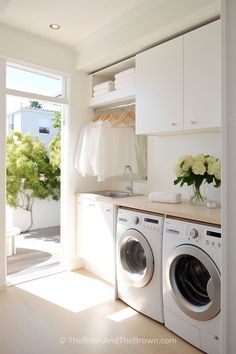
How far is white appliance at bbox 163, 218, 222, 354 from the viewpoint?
176 cm

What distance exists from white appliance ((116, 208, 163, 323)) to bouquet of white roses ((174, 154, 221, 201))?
44cm

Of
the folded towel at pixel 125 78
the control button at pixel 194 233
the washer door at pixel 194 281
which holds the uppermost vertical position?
the folded towel at pixel 125 78

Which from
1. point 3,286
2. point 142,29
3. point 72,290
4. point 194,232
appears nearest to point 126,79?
point 142,29

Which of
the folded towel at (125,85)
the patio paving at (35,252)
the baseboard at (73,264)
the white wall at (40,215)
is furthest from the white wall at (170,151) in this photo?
the white wall at (40,215)

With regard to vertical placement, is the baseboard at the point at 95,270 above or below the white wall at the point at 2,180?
below

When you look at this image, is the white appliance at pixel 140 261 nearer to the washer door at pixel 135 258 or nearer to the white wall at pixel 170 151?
the washer door at pixel 135 258

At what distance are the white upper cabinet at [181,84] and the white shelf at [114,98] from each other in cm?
24

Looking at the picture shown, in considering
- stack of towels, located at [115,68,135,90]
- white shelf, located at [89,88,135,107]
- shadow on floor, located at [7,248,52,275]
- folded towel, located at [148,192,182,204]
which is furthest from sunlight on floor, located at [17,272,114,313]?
stack of towels, located at [115,68,135,90]

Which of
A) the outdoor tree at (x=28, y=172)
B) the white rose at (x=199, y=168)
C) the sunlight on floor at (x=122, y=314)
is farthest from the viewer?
the outdoor tree at (x=28, y=172)

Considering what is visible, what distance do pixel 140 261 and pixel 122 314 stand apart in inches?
19.1

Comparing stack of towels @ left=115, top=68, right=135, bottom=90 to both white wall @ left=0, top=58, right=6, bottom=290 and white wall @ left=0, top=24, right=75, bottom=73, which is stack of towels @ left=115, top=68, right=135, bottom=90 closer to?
white wall @ left=0, top=24, right=75, bottom=73

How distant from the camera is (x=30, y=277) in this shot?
308cm

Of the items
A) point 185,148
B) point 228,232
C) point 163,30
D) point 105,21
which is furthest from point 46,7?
point 228,232

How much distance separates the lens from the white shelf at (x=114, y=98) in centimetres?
295
